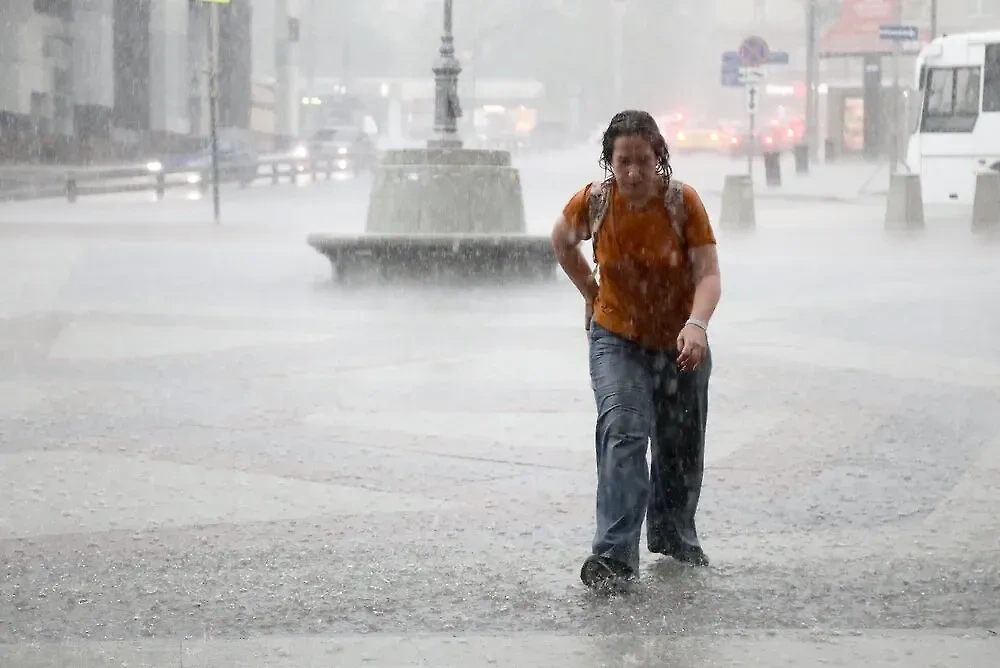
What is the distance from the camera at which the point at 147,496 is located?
710 cm

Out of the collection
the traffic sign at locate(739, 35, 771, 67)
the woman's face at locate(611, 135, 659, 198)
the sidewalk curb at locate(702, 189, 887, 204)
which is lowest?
the sidewalk curb at locate(702, 189, 887, 204)

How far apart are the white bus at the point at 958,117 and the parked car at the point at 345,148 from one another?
22.6 meters

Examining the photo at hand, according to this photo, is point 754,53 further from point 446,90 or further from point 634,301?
point 634,301

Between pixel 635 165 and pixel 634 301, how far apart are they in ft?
1.41

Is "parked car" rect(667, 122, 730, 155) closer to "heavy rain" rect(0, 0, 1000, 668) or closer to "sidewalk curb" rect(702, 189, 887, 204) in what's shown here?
"sidewalk curb" rect(702, 189, 887, 204)

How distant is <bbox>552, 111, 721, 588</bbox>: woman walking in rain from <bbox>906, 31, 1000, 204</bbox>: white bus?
28.9 meters

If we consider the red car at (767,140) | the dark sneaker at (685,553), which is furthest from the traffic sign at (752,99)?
the dark sneaker at (685,553)

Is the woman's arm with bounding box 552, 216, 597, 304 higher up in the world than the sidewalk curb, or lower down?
higher up

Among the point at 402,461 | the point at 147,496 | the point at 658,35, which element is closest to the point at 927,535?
the point at 402,461

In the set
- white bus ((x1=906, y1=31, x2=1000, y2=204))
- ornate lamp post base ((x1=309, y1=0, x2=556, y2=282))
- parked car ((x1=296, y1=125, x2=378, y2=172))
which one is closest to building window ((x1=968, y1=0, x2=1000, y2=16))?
parked car ((x1=296, y1=125, x2=378, y2=172))

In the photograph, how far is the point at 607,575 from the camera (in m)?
5.54

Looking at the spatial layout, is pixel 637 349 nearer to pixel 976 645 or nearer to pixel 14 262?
pixel 976 645

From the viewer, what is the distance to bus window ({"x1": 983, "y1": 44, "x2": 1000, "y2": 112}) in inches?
1314

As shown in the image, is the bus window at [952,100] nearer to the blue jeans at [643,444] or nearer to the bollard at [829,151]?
the bollard at [829,151]
